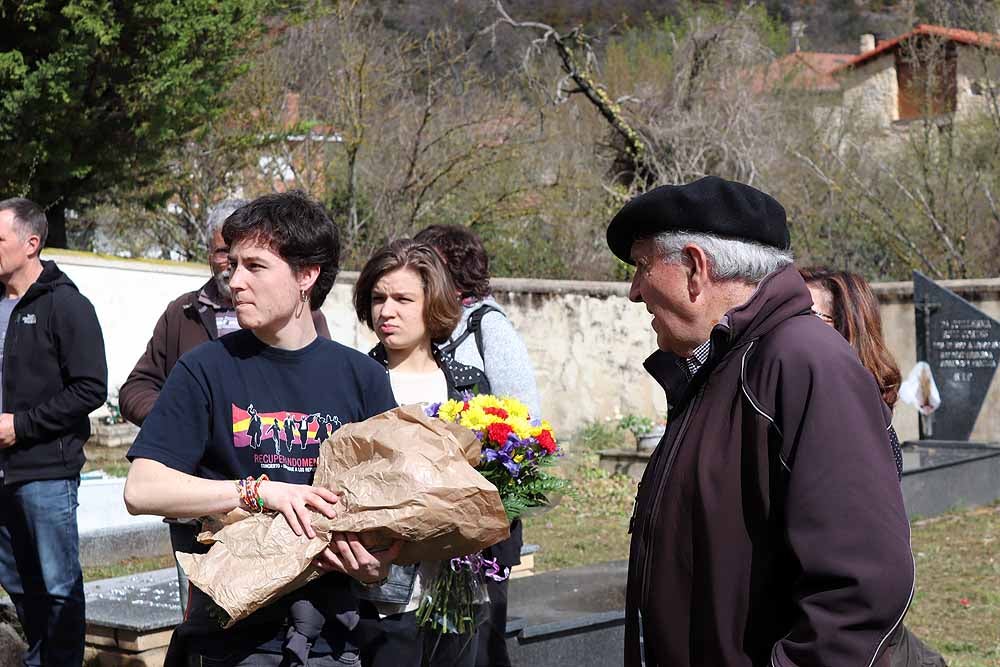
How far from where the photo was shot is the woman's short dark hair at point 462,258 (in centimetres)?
495

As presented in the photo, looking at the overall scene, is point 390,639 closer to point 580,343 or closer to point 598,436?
point 598,436

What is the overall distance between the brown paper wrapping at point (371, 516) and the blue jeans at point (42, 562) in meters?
2.43

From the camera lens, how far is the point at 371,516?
9.42 ft

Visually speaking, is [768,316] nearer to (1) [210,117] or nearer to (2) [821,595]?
(2) [821,595]

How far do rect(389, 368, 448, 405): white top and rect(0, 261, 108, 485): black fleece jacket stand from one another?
148 centimetres

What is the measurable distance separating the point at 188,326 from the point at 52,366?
963mm

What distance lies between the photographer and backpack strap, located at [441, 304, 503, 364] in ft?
15.6

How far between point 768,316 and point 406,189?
49.3ft

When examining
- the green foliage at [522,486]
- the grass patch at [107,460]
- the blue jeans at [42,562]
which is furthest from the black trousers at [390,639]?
the grass patch at [107,460]

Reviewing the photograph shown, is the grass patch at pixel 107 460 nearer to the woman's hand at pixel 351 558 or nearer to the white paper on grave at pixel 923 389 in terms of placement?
the white paper on grave at pixel 923 389

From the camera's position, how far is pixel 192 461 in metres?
3.08

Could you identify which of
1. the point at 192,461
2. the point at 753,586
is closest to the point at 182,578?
the point at 192,461

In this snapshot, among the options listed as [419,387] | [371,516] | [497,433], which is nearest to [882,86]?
[419,387]

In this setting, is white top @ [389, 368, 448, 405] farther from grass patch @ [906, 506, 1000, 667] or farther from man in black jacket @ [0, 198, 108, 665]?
grass patch @ [906, 506, 1000, 667]
